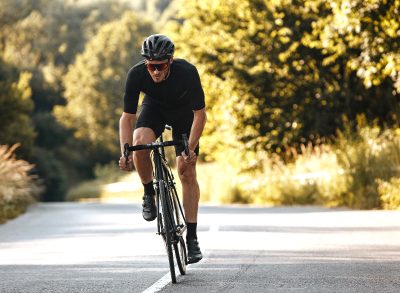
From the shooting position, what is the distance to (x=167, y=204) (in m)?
8.98

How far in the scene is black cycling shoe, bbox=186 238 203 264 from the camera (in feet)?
31.0

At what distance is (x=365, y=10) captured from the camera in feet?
60.7

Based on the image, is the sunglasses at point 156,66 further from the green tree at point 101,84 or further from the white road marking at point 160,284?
the green tree at point 101,84

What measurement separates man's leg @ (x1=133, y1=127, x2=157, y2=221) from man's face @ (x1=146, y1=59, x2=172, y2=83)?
50 cm

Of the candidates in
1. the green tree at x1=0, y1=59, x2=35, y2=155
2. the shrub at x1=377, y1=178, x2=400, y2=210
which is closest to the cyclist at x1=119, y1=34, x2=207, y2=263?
the shrub at x1=377, y1=178, x2=400, y2=210

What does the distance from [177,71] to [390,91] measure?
853 inches

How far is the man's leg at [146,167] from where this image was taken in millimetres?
9156

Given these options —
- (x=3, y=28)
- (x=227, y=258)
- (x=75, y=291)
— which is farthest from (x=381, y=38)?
(x=3, y=28)

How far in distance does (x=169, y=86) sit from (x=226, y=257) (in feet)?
7.60

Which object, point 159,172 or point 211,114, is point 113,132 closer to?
point 211,114

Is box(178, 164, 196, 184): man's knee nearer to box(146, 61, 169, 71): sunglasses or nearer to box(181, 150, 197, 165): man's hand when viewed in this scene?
box(181, 150, 197, 165): man's hand

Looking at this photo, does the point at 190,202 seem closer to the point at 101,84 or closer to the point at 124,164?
the point at 124,164

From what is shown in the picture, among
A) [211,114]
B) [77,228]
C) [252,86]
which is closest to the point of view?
[77,228]

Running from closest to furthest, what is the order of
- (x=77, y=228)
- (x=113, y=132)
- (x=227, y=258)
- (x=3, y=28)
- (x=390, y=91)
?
(x=227, y=258), (x=77, y=228), (x=390, y=91), (x=113, y=132), (x=3, y=28)
